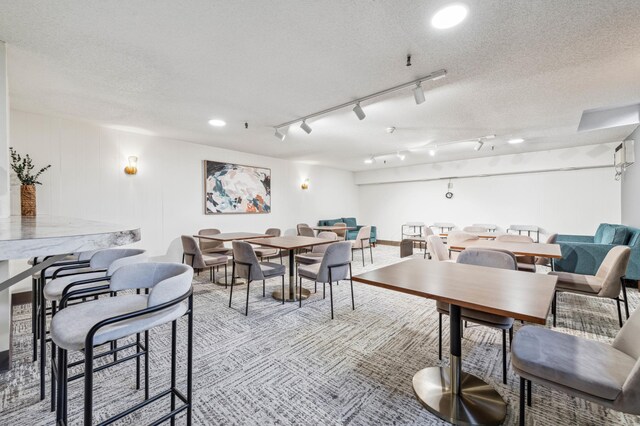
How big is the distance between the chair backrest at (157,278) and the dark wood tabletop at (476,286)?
98 cm

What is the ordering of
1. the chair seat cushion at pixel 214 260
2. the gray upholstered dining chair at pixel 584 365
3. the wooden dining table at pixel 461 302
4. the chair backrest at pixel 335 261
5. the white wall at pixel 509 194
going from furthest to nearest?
the white wall at pixel 509 194 < the chair seat cushion at pixel 214 260 < the chair backrest at pixel 335 261 < the wooden dining table at pixel 461 302 < the gray upholstered dining chair at pixel 584 365

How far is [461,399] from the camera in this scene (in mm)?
1663

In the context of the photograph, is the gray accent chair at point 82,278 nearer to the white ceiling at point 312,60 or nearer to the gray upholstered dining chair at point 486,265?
the white ceiling at point 312,60

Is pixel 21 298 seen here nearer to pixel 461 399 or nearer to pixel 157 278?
pixel 157 278

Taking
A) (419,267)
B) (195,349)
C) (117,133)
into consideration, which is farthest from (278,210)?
(419,267)

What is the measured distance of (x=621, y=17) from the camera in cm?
180

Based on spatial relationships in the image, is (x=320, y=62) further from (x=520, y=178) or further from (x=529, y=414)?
(x=520, y=178)

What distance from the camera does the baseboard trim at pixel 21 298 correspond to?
11.4 ft

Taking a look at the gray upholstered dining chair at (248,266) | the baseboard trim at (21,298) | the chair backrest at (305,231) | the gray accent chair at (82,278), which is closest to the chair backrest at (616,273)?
the gray upholstered dining chair at (248,266)

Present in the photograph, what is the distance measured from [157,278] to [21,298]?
3717 millimetres

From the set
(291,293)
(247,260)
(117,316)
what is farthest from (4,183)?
(291,293)

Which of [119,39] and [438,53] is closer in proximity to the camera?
[119,39]

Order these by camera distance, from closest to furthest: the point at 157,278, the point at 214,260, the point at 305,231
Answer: the point at 157,278
the point at 214,260
the point at 305,231

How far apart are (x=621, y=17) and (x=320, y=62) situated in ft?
6.82
